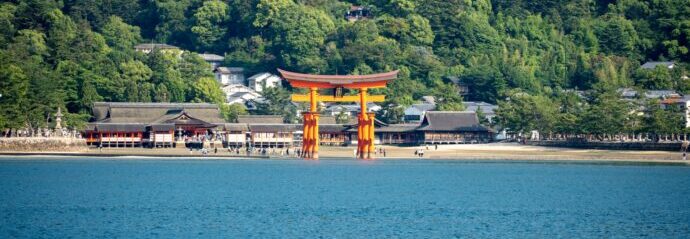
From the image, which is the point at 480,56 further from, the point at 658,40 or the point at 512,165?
the point at 512,165

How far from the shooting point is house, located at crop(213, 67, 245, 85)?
4461 inches

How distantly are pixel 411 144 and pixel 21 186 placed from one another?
43429mm

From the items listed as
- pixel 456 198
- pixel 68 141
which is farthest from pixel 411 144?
pixel 456 198

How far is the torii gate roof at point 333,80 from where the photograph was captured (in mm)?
73875

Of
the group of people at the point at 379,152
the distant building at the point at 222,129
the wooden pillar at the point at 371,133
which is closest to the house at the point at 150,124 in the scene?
the distant building at the point at 222,129

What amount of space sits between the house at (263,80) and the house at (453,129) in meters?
24.0

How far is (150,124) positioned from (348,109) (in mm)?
23329

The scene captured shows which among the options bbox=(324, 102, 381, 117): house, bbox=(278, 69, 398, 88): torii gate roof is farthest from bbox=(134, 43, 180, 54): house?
bbox=(278, 69, 398, 88): torii gate roof

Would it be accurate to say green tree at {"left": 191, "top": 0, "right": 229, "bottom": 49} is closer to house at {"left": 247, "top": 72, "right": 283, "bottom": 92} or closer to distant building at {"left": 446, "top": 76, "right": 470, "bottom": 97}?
house at {"left": 247, "top": 72, "right": 283, "bottom": 92}

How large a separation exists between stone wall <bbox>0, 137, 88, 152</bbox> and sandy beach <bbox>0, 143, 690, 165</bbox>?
1.68ft

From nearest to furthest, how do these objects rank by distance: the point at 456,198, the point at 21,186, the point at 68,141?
1. the point at 456,198
2. the point at 21,186
3. the point at 68,141

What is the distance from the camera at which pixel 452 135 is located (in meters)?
89.4

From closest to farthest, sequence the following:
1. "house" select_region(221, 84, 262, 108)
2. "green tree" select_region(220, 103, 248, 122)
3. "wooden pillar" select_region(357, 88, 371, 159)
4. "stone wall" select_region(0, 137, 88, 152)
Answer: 1. "stone wall" select_region(0, 137, 88, 152)
2. "wooden pillar" select_region(357, 88, 371, 159)
3. "green tree" select_region(220, 103, 248, 122)
4. "house" select_region(221, 84, 262, 108)

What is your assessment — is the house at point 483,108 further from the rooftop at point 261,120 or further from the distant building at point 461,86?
the rooftop at point 261,120
